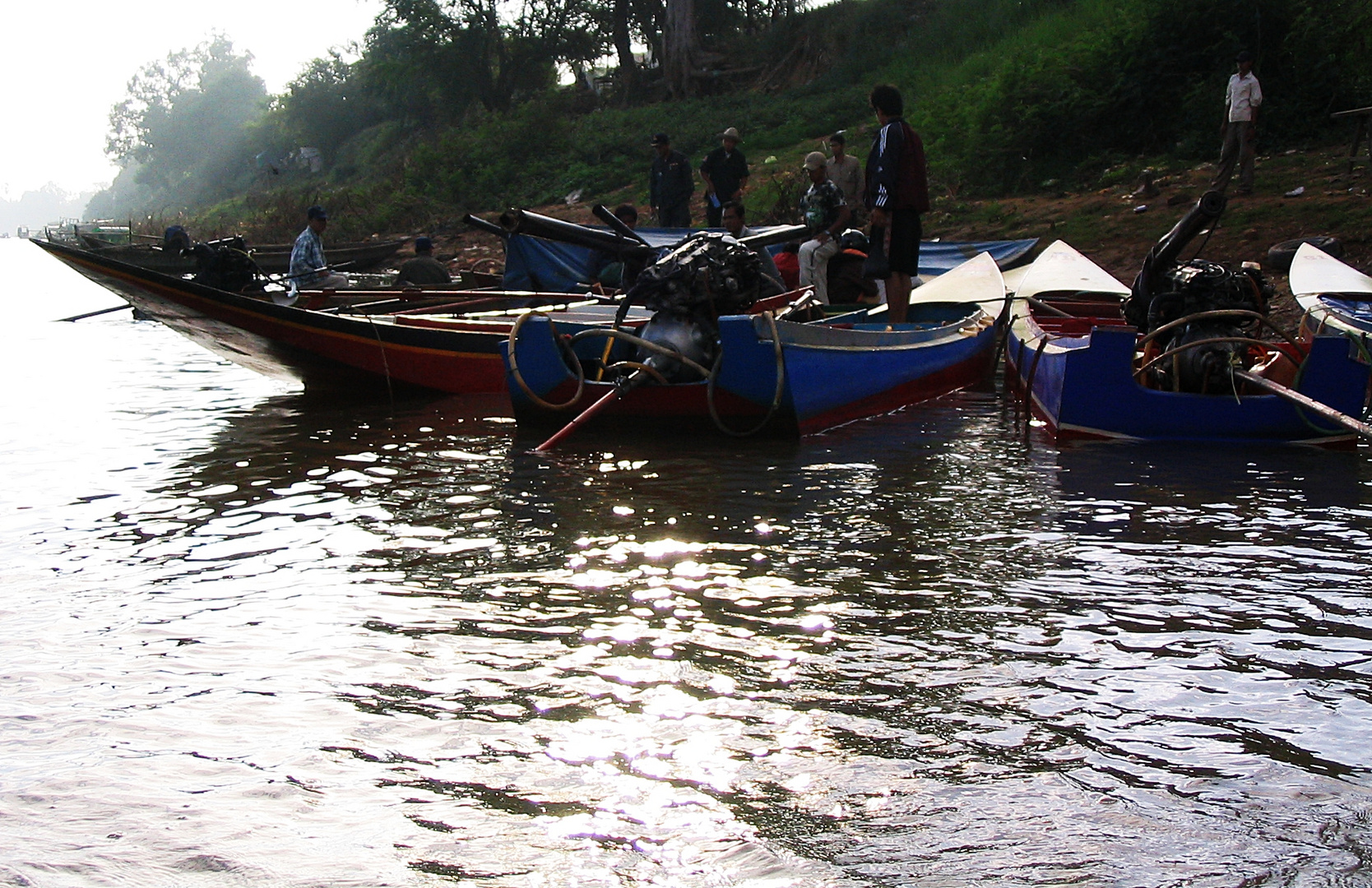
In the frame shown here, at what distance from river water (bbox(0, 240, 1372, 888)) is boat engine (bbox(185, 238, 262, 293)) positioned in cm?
444

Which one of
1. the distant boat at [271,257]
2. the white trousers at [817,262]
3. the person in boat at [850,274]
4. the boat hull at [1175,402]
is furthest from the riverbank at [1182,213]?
the distant boat at [271,257]

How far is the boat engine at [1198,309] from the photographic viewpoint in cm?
675

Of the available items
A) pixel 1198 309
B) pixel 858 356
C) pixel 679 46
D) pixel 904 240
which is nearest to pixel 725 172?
pixel 904 240

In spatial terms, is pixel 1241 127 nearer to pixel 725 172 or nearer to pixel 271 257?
pixel 725 172

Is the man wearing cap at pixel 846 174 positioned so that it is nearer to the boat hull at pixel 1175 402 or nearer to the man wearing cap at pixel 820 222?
the man wearing cap at pixel 820 222

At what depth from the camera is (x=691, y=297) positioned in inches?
286

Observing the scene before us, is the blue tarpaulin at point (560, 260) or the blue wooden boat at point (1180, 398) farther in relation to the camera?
the blue tarpaulin at point (560, 260)

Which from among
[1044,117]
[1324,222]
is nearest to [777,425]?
[1324,222]

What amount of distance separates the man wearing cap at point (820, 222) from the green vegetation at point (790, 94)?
25.0 feet

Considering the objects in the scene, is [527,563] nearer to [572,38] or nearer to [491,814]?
[491,814]

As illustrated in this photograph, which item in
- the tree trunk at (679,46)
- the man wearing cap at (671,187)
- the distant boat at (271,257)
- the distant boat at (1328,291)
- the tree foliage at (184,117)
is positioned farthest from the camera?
the tree foliage at (184,117)

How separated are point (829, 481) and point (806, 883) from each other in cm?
394

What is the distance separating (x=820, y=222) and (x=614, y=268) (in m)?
2.53

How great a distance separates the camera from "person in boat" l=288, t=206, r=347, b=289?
12.2 meters
